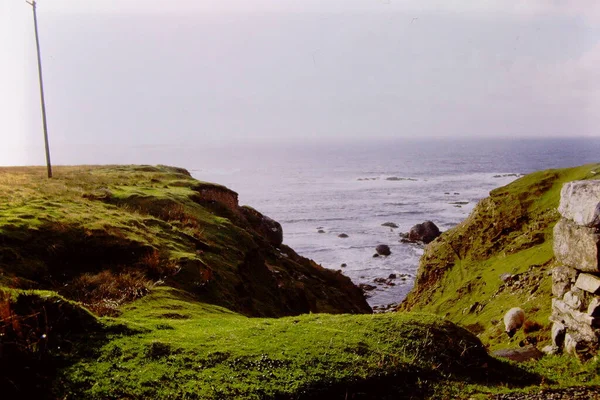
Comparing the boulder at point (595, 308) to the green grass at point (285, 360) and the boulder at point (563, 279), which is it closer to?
the boulder at point (563, 279)

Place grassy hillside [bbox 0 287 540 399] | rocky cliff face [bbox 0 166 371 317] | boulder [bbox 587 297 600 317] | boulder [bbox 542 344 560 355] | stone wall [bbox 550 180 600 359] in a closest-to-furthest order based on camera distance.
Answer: grassy hillside [bbox 0 287 540 399]
boulder [bbox 587 297 600 317]
stone wall [bbox 550 180 600 359]
boulder [bbox 542 344 560 355]
rocky cliff face [bbox 0 166 371 317]

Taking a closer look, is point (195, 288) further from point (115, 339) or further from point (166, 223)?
point (115, 339)

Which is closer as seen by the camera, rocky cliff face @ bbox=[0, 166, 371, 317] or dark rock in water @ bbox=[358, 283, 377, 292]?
rocky cliff face @ bbox=[0, 166, 371, 317]

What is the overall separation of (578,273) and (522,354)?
2482 millimetres

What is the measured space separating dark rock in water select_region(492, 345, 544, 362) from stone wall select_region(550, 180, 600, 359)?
0.52 meters

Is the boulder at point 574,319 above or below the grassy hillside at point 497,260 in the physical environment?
above

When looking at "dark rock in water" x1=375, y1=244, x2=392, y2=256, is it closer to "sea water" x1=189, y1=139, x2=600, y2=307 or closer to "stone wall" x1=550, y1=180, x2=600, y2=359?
"sea water" x1=189, y1=139, x2=600, y2=307

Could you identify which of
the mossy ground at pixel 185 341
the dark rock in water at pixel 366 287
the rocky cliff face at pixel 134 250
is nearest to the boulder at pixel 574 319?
the mossy ground at pixel 185 341

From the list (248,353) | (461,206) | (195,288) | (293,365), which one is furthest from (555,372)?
(461,206)

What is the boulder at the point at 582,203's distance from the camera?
10.7 m

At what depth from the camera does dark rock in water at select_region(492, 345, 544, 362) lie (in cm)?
1203

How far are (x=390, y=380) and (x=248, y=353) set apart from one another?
286cm

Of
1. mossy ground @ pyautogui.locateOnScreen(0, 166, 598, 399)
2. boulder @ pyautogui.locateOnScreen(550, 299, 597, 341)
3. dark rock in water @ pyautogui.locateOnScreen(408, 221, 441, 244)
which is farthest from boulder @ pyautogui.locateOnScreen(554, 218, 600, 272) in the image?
dark rock in water @ pyautogui.locateOnScreen(408, 221, 441, 244)

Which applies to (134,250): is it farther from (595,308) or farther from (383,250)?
(383,250)
